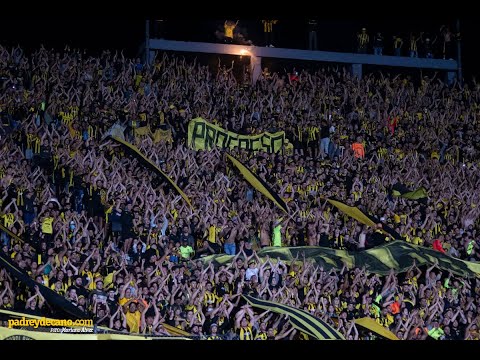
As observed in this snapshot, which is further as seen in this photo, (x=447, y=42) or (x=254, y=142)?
(x=447, y=42)

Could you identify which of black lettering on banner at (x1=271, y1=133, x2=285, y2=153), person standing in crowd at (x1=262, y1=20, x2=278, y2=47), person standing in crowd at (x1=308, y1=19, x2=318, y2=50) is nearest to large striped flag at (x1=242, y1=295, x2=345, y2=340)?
black lettering on banner at (x1=271, y1=133, x2=285, y2=153)

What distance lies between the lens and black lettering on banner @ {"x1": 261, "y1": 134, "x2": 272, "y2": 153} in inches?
787

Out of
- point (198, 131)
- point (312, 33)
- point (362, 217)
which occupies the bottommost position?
point (362, 217)

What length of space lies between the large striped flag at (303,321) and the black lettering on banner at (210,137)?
18.3 feet

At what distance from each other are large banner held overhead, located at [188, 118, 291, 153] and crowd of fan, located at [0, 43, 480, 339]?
0.27 metres

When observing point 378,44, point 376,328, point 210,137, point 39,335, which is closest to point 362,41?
point 378,44

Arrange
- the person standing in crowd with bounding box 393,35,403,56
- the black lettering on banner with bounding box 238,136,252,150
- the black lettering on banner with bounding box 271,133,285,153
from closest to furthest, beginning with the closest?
the black lettering on banner with bounding box 238,136,252,150 < the black lettering on banner with bounding box 271,133,285,153 < the person standing in crowd with bounding box 393,35,403,56

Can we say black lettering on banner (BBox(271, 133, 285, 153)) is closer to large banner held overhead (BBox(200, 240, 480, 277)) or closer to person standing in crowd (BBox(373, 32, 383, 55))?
large banner held overhead (BBox(200, 240, 480, 277))

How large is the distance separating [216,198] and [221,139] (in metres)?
2.70

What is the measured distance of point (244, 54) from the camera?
2453 cm

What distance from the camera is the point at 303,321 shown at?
1441cm

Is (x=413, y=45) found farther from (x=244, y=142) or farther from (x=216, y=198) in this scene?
(x=216, y=198)
